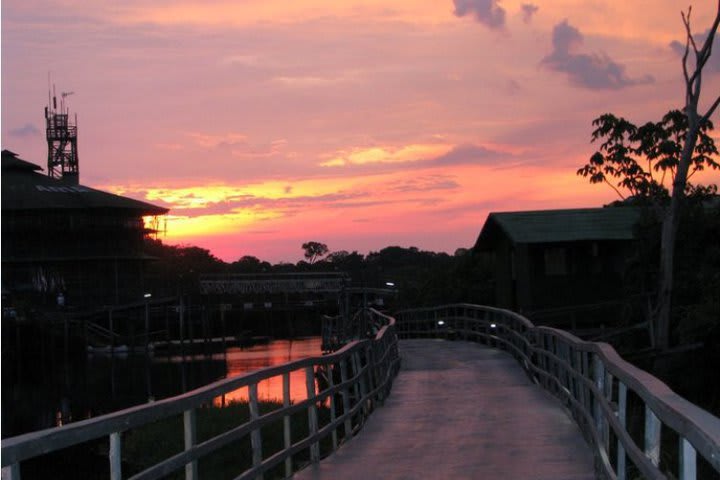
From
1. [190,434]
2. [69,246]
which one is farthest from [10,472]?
[69,246]

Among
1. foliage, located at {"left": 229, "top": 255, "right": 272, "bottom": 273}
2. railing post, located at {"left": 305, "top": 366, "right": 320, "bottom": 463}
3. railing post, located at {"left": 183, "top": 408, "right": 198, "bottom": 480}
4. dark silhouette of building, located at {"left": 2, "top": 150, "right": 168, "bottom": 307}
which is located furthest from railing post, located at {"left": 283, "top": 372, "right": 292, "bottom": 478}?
foliage, located at {"left": 229, "top": 255, "right": 272, "bottom": 273}

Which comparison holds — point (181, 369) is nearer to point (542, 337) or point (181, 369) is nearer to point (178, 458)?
point (542, 337)

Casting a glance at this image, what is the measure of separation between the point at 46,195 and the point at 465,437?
2613 inches

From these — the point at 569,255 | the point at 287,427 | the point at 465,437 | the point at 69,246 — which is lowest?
the point at 465,437

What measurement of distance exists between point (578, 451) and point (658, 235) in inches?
865

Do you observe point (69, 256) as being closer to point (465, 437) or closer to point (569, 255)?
point (569, 255)

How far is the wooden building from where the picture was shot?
1480 inches

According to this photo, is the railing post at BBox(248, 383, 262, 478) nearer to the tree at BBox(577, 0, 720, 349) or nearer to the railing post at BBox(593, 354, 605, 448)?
the railing post at BBox(593, 354, 605, 448)

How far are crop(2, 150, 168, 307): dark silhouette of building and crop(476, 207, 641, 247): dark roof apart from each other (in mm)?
41380

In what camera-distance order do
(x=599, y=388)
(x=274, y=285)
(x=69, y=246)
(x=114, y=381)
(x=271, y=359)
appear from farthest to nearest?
1. (x=274, y=285)
2. (x=69, y=246)
3. (x=271, y=359)
4. (x=114, y=381)
5. (x=599, y=388)

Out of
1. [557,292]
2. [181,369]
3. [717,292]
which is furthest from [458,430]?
[181,369]

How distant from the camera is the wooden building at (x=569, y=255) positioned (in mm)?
37594

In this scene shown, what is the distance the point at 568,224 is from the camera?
38.3 meters

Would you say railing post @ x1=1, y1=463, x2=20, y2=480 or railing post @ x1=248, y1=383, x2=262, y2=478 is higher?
railing post @ x1=1, y1=463, x2=20, y2=480
